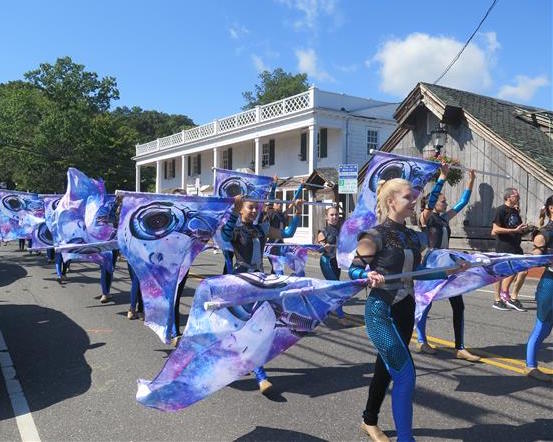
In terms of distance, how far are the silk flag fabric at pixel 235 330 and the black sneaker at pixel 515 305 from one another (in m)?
6.01

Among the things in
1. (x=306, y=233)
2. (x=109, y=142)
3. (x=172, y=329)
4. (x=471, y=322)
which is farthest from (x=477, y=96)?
(x=109, y=142)

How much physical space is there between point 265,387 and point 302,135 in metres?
23.2

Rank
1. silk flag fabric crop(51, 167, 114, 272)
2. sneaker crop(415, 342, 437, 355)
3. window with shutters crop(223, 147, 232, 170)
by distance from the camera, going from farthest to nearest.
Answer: window with shutters crop(223, 147, 232, 170)
silk flag fabric crop(51, 167, 114, 272)
sneaker crop(415, 342, 437, 355)

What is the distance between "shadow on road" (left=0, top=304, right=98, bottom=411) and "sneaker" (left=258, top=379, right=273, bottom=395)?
65.3 inches

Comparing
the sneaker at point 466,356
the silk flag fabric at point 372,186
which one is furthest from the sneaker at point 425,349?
the silk flag fabric at point 372,186

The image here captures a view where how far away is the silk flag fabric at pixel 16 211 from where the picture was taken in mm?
16578

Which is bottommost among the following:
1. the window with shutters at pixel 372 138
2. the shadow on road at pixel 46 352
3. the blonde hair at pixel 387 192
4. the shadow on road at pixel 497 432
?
the shadow on road at pixel 46 352

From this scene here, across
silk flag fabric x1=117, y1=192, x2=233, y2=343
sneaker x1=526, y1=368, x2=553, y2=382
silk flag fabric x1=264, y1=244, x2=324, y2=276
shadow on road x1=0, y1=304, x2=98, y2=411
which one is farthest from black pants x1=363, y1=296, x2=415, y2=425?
silk flag fabric x1=264, y1=244, x2=324, y2=276

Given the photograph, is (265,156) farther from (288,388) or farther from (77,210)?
(288,388)

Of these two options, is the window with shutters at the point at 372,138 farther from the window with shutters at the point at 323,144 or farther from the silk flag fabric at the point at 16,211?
the silk flag fabric at the point at 16,211

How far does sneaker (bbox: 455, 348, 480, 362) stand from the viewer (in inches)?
226

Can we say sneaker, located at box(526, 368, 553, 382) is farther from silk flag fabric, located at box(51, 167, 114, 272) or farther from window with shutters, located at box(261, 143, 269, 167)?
window with shutters, located at box(261, 143, 269, 167)

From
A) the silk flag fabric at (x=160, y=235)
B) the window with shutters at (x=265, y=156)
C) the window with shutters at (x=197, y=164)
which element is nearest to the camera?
the silk flag fabric at (x=160, y=235)

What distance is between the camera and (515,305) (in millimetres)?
8867
